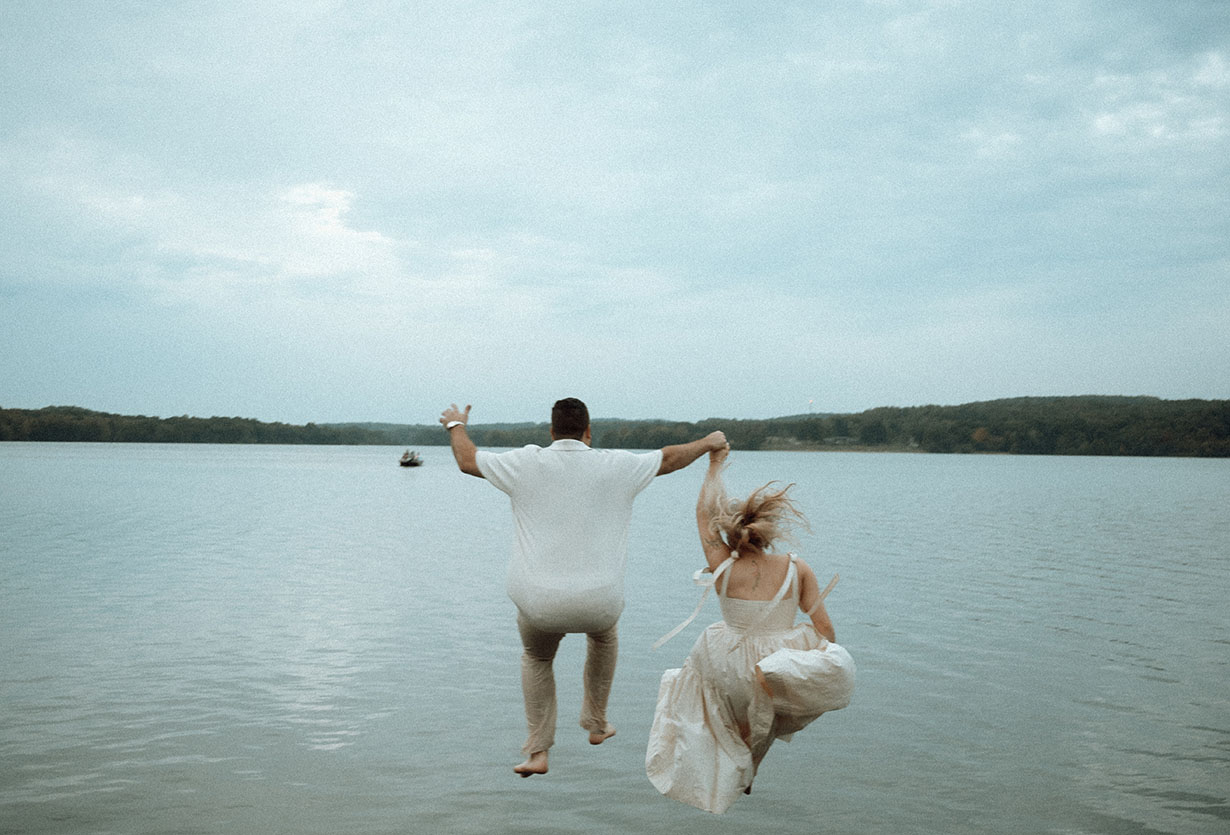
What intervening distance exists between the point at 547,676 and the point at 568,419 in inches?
64.0

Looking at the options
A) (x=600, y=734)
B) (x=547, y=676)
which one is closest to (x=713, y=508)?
(x=547, y=676)

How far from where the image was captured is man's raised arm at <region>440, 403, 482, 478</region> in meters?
5.40

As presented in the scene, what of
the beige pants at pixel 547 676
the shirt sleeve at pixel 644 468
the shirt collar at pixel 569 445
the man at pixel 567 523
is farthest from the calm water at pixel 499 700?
the shirt collar at pixel 569 445

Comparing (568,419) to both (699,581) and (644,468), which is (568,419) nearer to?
(644,468)

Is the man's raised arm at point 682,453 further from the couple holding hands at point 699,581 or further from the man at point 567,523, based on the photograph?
the couple holding hands at point 699,581

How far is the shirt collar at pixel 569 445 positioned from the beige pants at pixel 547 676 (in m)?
1.00

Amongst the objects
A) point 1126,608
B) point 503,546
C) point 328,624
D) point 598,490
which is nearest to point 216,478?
point 503,546

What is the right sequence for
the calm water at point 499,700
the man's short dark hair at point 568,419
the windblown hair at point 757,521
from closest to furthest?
1. the windblown hair at point 757,521
2. the man's short dark hair at point 568,419
3. the calm water at point 499,700

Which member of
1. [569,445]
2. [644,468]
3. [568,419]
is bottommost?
[644,468]

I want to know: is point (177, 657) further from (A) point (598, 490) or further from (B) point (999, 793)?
(B) point (999, 793)

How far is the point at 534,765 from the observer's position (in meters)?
5.89

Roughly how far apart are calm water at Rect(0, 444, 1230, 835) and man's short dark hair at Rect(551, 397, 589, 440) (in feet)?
7.71

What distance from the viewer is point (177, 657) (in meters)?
10.2

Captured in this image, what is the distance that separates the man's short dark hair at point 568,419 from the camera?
5.46 meters
